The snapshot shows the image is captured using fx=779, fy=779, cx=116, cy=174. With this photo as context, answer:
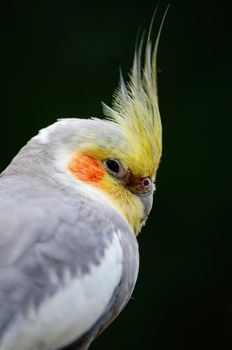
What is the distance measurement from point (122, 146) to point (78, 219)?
1.06 feet

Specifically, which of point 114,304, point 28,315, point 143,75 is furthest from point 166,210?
point 28,315

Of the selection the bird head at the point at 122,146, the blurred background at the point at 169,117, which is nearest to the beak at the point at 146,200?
the bird head at the point at 122,146

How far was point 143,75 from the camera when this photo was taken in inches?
88.3

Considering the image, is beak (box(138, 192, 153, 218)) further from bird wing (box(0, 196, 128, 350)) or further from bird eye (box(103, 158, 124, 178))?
bird wing (box(0, 196, 128, 350))

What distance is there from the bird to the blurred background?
1440 millimetres

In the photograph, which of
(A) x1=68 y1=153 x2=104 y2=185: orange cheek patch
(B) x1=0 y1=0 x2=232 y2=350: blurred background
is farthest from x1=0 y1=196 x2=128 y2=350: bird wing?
(B) x1=0 y1=0 x2=232 y2=350: blurred background

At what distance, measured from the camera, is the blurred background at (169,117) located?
3.67 metres

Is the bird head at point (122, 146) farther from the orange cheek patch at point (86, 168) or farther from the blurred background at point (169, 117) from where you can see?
the blurred background at point (169, 117)

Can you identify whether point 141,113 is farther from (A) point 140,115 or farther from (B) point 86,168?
(B) point 86,168

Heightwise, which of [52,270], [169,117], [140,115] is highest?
[140,115]

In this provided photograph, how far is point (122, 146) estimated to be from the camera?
2.14 meters

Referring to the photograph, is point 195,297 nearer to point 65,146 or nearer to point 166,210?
point 166,210

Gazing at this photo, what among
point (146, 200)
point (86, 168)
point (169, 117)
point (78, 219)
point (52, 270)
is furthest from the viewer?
point (169, 117)

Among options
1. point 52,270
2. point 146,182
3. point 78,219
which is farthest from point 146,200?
point 52,270
